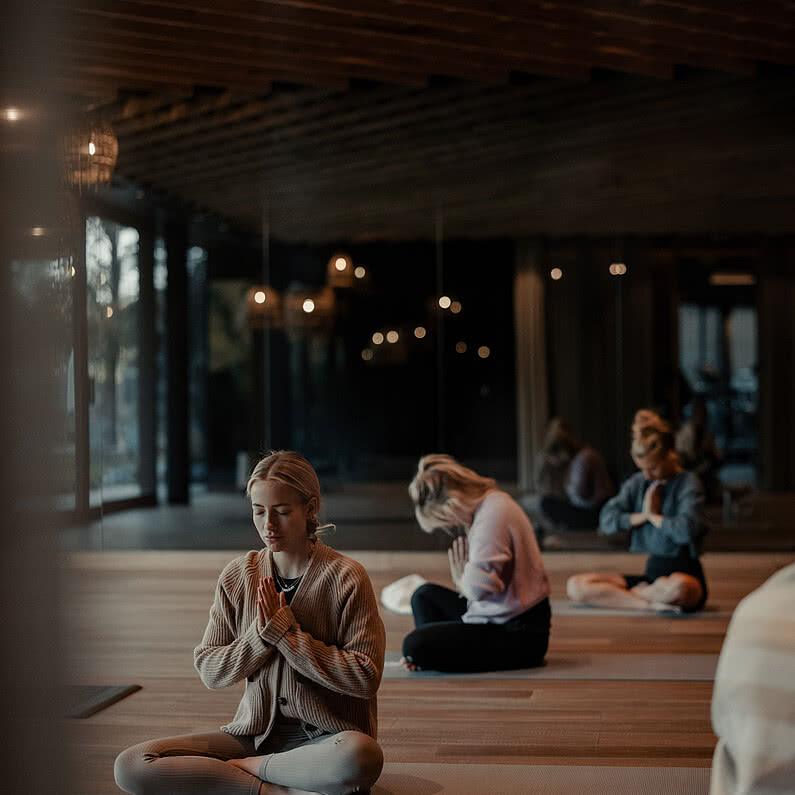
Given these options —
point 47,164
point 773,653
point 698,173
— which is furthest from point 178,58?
point 47,164

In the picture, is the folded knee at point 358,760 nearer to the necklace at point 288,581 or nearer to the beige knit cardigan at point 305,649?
the beige knit cardigan at point 305,649

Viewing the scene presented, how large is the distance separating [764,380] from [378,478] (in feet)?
9.25

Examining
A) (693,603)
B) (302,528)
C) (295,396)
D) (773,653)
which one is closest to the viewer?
(773,653)

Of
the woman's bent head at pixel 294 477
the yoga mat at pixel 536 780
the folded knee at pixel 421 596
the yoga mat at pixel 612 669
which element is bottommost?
the yoga mat at pixel 612 669

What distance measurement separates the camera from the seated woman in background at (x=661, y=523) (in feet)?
18.8

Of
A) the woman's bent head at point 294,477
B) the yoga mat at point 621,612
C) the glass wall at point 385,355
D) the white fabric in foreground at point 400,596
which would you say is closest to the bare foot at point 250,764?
the woman's bent head at point 294,477

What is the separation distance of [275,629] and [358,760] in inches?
14.0

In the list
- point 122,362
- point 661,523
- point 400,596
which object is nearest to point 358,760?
point 661,523

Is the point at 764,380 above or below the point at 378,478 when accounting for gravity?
above

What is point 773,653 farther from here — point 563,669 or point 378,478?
point 378,478

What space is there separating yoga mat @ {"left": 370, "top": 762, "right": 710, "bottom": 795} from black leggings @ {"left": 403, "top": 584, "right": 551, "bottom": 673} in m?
1.23

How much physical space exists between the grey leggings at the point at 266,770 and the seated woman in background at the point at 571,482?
18.1ft

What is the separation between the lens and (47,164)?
2.40 feet

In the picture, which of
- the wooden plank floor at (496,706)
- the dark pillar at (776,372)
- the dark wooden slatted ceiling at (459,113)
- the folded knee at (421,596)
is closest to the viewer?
the wooden plank floor at (496,706)
